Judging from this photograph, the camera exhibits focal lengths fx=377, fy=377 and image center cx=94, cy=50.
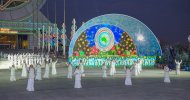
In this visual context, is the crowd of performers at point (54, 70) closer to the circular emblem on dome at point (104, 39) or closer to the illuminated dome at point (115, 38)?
the illuminated dome at point (115, 38)

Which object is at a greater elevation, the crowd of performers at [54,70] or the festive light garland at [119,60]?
the festive light garland at [119,60]

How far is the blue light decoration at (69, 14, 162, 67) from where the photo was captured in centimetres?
4325

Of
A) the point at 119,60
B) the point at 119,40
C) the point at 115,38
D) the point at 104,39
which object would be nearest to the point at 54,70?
the point at 119,60

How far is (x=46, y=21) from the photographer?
84938 millimetres

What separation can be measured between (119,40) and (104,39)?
7.78 feet

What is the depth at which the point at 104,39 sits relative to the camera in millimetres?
44969

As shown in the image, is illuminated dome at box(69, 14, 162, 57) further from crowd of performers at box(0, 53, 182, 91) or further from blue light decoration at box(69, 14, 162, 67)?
crowd of performers at box(0, 53, 182, 91)

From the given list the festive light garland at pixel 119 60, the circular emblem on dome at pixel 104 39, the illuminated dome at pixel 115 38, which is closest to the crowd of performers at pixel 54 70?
the festive light garland at pixel 119 60

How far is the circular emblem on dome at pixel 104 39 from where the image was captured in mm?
44875

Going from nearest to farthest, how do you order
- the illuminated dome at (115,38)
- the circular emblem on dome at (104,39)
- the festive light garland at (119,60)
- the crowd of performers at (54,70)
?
the crowd of performers at (54,70) < the festive light garland at (119,60) < the illuminated dome at (115,38) < the circular emblem on dome at (104,39)

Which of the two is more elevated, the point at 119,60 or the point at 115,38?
the point at 115,38

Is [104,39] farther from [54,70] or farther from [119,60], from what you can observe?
[54,70]

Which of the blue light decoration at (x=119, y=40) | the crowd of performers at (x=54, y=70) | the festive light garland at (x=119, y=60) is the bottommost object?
the crowd of performers at (x=54, y=70)

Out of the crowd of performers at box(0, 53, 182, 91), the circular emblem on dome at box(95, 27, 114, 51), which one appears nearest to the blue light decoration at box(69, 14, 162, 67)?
the circular emblem on dome at box(95, 27, 114, 51)
